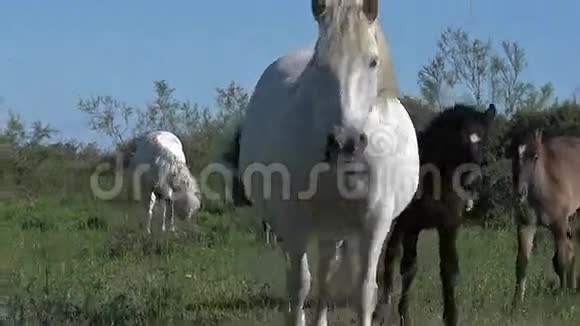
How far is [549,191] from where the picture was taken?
1075cm

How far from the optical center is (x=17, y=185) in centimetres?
2352

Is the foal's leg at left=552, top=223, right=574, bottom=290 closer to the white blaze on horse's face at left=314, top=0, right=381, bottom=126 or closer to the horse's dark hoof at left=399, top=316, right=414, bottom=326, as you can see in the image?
the horse's dark hoof at left=399, top=316, right=414, bottom=326

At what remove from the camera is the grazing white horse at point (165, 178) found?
1964 centimetres

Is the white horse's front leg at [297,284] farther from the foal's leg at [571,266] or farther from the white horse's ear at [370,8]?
the foal's leg at [571,266]

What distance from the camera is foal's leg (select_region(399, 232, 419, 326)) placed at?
724 centimetres

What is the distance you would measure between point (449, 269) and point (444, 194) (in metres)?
0.52

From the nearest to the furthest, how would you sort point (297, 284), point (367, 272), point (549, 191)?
point (367, 272)
point (297, 284)
point (549, 191)

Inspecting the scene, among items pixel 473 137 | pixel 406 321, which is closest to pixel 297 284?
pixel 406 321

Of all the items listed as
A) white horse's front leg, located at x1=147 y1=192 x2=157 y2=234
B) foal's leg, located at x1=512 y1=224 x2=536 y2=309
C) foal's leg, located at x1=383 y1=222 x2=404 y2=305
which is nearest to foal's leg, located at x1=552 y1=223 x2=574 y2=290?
foal's leg, located at x1=512 y1=224 x2=536 y2=309

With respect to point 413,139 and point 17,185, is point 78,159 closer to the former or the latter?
point 17,185

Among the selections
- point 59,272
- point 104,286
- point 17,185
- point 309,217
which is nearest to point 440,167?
point 309,217

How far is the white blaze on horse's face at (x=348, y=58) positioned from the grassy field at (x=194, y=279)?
2.45 m

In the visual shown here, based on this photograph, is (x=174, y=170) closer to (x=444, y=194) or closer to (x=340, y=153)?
(x=444, y=194)

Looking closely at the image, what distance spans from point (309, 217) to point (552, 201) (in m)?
5.96
